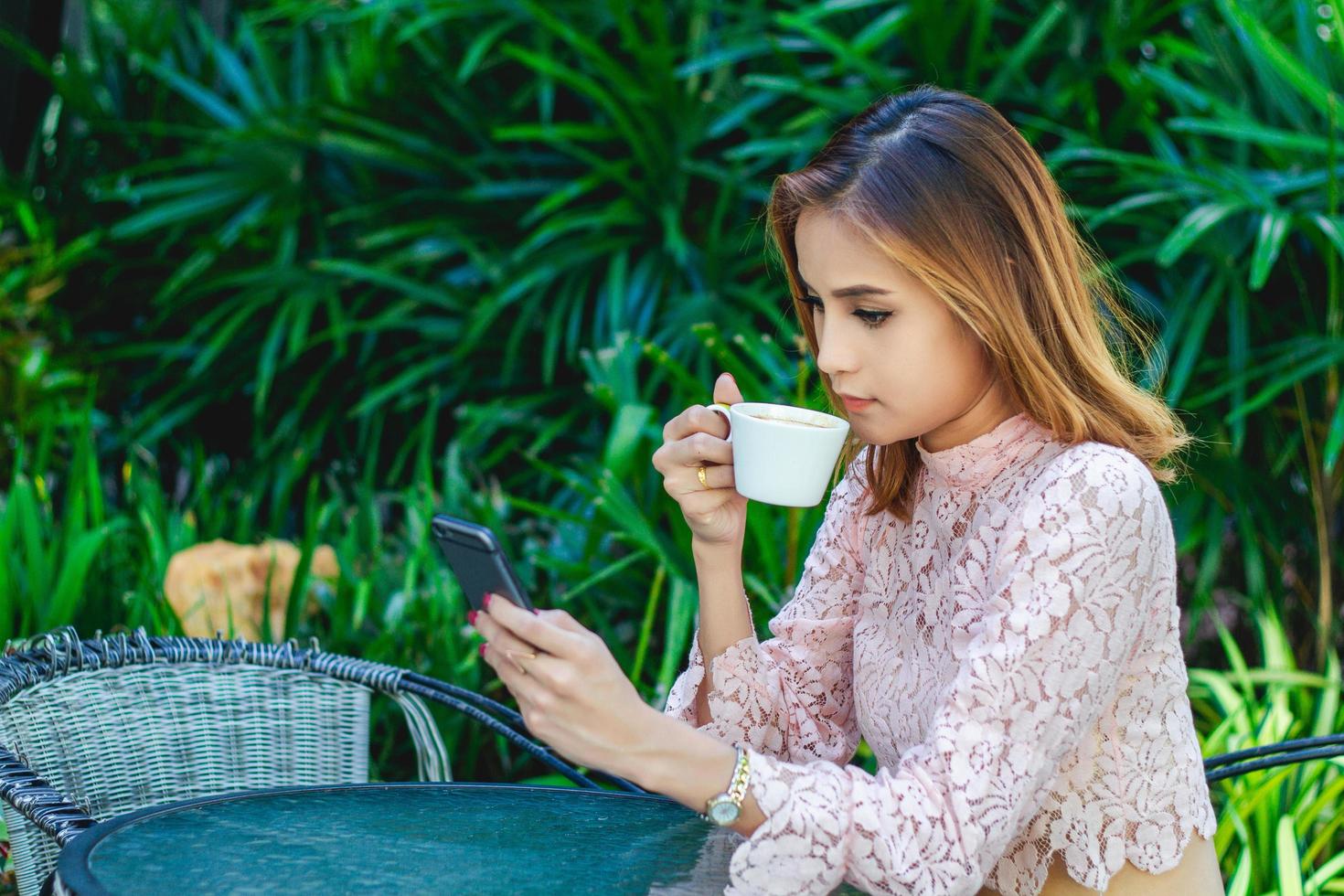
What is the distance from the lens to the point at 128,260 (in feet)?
14.2

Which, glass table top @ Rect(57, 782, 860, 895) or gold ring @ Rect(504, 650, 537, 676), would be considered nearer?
gold ring @ Rect(504, 650, 537, 676)

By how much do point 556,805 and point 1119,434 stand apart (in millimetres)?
688

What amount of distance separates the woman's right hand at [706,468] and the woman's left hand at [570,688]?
0.39 m

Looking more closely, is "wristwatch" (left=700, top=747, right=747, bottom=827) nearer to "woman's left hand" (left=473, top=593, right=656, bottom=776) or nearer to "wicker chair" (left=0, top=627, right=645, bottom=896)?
"woman's left hand" (left=473, top=593, right=656, bottom=776)

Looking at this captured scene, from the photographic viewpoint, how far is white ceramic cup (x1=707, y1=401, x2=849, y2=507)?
1267mm

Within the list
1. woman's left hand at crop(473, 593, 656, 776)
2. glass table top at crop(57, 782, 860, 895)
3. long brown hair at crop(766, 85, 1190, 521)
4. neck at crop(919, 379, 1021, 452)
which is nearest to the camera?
woman's left hand at crop(473, 593, 656, 776)

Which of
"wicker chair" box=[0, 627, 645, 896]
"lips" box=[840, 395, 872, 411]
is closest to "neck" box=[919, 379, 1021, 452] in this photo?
"lips" box=[840, 395, 872, 411]

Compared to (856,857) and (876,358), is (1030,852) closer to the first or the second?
(856,857)

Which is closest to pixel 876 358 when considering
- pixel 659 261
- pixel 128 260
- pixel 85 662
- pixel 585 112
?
pixel 85 662

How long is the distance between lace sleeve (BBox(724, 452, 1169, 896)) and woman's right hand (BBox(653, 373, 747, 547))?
319 millimetres

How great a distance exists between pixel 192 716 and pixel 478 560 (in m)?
0.80

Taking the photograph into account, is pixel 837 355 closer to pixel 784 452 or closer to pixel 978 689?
pixel 784 452

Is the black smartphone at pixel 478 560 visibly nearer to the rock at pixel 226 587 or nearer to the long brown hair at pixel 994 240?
the long brown hair at pixel 994 240

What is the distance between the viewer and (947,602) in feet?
4.57
